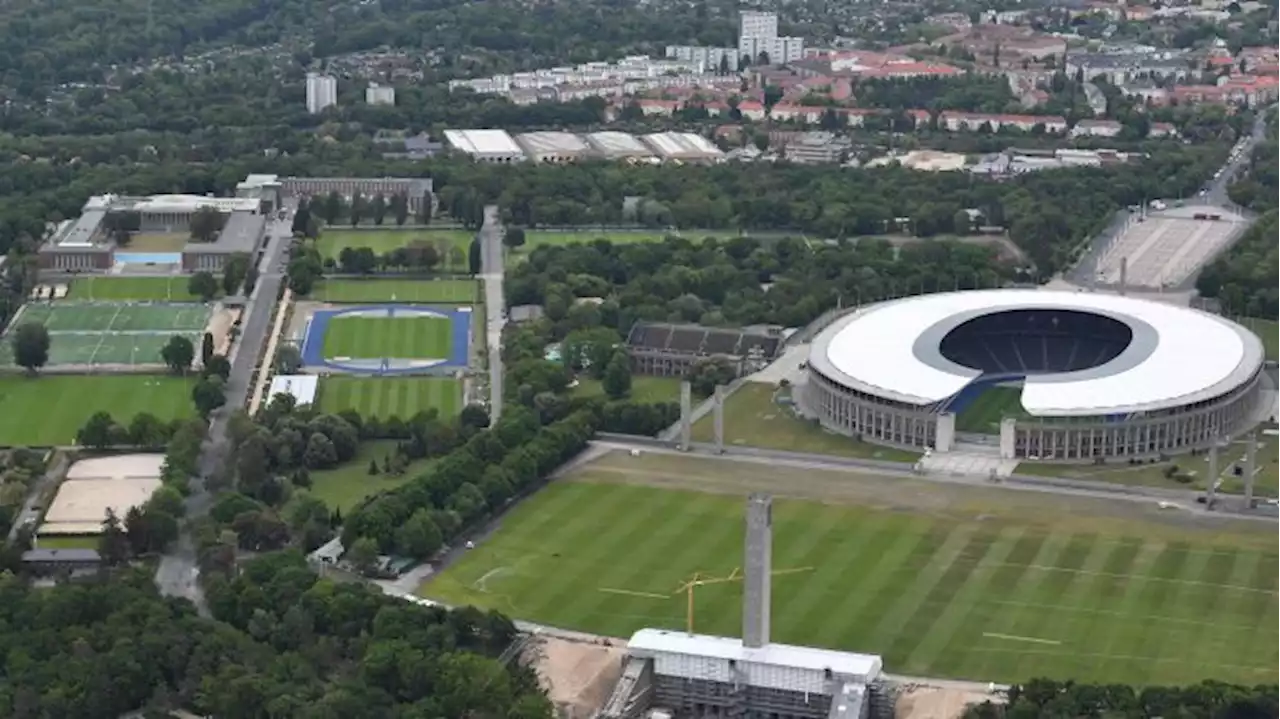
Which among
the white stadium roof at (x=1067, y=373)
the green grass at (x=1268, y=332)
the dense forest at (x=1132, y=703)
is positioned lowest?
the green grass at (x=1268, y=332)

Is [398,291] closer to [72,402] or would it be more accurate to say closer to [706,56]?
[72,402]

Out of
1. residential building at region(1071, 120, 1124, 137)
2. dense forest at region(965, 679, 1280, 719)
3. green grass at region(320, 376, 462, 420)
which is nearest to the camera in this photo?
dense forest at region(965, 679, 1280, 719)

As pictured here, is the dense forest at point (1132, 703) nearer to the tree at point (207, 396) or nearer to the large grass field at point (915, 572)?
the large grass field at point (915, 572)

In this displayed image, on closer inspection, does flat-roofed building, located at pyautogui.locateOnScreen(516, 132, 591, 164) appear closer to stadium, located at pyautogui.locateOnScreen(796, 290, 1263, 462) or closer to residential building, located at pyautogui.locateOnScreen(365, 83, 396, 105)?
residential building, located at pyautogui.locateOnScreen(365, 83, 396, 105)

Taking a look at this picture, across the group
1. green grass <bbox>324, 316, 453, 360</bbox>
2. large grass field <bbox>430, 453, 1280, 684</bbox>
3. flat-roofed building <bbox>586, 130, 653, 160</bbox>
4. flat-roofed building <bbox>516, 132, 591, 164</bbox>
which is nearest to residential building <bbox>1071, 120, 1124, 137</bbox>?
flat-roofed building <bbox>586, 130, 653, 160</bbox>

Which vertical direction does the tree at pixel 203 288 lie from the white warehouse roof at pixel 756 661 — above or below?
below

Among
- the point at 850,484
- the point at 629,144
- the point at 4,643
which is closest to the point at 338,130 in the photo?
the point at 629,144

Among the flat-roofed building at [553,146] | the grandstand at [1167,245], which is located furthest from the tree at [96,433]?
the flat-roofed building at [553,146]
